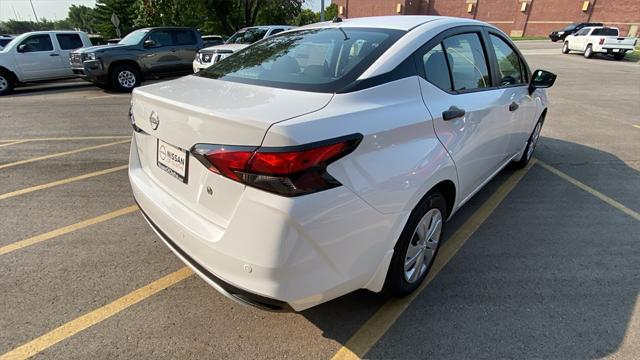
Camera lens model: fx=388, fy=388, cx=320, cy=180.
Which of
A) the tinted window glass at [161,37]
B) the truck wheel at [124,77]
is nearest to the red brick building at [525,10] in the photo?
the tinted window glass at [161,37]

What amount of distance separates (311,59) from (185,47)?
1157cm

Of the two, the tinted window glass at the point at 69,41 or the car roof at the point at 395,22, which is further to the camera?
the tinted window glass at the point at 69,41

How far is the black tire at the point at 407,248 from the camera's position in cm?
227

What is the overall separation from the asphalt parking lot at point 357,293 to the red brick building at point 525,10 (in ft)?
170

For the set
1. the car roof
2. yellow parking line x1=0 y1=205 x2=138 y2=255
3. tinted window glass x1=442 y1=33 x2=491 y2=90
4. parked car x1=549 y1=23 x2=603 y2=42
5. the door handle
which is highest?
the car roof

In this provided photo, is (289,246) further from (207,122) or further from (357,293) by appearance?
(357,293)

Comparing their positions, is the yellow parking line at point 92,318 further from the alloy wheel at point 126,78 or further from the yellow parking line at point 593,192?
the alloy wheel at point 126,78

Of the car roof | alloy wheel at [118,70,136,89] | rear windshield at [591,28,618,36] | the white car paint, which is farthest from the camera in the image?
rear windshield at [591,28,618,36]

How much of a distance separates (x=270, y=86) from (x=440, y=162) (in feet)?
3.69

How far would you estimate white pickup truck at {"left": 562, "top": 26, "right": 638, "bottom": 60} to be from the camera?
896 inches

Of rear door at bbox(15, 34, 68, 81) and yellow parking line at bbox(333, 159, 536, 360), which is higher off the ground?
rear door at bbox(15, 34, 68, 81)

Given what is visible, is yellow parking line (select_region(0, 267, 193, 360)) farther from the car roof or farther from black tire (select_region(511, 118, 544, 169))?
black tire (select_region(511, 118, 544, 169))

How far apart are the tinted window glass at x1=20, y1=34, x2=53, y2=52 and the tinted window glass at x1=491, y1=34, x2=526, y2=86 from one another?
13.5 m

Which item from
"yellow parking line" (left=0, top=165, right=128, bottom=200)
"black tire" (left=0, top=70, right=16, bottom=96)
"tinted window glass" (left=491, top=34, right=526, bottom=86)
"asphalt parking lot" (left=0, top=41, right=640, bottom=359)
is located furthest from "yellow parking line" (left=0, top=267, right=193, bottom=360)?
"black tire" (left=0, top=70, right=16, bottom=96)
